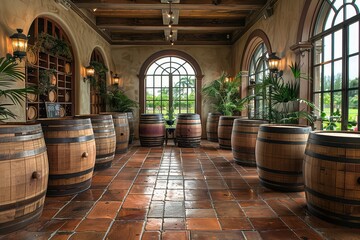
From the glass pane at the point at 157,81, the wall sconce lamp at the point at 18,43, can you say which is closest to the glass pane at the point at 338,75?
the wall sconce lamp at the point at 18,43

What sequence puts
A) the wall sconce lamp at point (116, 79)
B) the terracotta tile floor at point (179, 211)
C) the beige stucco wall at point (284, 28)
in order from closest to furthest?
1. the terracotta tile floor at point (179, 211)
2. the beige stucco wall at point (284, 28)
3. the wall sconce lamp at point (116, 79)

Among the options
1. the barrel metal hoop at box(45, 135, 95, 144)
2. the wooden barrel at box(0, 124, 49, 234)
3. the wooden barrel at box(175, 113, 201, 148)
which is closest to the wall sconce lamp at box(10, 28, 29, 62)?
the barrel metal hoop at box(45, 135, 95, 144)

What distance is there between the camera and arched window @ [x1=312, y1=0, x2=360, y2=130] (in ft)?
12.1

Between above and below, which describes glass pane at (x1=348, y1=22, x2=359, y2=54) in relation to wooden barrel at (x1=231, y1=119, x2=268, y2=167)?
above

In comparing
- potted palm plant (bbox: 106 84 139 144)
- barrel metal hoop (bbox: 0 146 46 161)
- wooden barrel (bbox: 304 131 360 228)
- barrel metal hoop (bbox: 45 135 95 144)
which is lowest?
wooden barrel (bbox: 304 131 360 228)

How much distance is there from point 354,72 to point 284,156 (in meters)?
1.60

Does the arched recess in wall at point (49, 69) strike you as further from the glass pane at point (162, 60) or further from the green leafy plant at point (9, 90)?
the glass pane at point (162, 60)

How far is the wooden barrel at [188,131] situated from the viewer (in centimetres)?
691

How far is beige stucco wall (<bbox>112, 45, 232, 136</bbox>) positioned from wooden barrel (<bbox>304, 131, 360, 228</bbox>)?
23.8ft

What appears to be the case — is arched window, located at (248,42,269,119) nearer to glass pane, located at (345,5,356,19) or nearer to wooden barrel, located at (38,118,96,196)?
glass pane, located at (345,5,356,19)

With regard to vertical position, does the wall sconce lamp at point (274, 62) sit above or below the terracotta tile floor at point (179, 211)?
above

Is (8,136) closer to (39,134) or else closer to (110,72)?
(39,134)

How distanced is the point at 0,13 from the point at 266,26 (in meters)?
5.13

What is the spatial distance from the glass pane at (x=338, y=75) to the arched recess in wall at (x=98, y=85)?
5505mm
